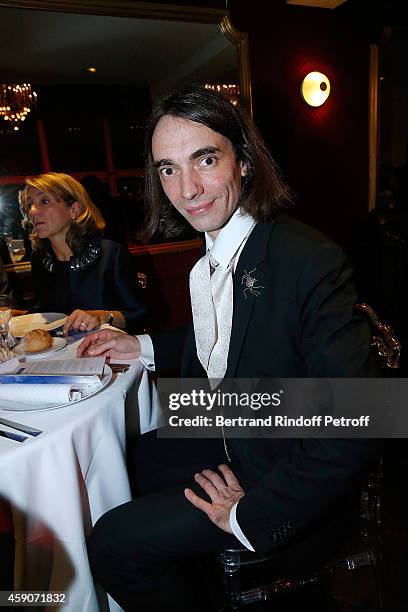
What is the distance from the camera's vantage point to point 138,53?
302 centimetres

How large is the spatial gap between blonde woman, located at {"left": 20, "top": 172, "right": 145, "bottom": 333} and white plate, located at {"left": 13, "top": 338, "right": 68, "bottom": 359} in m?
0.63

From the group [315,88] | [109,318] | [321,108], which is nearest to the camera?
[109,318]

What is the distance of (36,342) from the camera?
144 centimetres

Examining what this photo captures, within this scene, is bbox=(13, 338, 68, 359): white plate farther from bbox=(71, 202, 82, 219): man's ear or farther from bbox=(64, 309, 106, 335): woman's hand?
bbox=(71, 202, 82, 219): man's ear

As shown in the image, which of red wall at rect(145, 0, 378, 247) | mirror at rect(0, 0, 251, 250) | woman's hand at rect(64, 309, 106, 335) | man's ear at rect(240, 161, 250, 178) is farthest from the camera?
red wall at rect(145, 0, 378, 247)

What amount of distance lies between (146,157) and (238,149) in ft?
1.08

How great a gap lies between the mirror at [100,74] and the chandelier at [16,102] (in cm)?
4

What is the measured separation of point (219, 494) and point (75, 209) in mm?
1810

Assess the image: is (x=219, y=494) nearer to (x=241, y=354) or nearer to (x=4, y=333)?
(x=241, y=354)

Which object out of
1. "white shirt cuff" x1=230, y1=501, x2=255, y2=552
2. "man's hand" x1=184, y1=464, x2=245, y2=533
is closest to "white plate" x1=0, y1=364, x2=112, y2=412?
"man's hand" x1=184, y1=464, x2=245, y2=533

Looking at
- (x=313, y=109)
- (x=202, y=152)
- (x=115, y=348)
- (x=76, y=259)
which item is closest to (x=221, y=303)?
(x=202, y=152)

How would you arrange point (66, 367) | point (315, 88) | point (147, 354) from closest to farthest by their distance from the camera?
point (66, 367), point (147, 354), point (315, 88)

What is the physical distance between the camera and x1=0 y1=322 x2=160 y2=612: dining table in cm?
95

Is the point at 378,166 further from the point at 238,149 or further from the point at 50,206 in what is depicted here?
the point at 238,149
